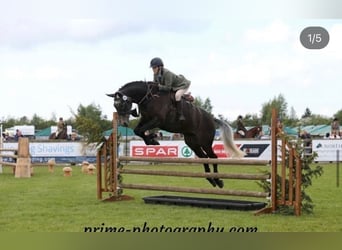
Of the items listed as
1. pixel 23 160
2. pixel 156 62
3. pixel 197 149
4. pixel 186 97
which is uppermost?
pixel 156 62

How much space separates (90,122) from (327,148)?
480 inches

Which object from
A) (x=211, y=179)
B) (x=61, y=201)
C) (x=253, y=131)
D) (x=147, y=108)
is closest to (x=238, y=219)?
(x=211, y=179)

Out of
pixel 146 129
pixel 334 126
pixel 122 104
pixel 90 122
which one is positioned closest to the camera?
pixel 122 104

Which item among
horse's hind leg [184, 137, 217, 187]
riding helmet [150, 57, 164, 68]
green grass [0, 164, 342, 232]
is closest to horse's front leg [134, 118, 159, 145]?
horse's hind leg [184, 137, 217, 187]

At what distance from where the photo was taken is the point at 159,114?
7242 millimetres

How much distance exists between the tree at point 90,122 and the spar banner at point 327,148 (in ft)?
37.2

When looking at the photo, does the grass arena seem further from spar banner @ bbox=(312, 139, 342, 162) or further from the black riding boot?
spar banner @ bbox=(312, 139, 342, 162)

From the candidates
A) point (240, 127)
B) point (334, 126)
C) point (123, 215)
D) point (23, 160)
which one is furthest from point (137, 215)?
point (334, 126)

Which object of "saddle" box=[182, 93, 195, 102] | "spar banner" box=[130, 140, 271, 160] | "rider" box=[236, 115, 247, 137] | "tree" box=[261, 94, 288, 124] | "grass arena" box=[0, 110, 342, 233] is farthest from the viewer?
"spar banner" box=[130, 140, 271, 160]

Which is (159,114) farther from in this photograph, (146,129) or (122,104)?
(122,104)

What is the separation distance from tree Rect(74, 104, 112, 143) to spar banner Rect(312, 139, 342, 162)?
11331 millimetres

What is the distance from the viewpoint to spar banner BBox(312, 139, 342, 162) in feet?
60.0

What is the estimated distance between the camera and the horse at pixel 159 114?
7.24 m

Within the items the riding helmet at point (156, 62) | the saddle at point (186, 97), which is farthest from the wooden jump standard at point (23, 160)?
the riding helmet at point (156, 62)
